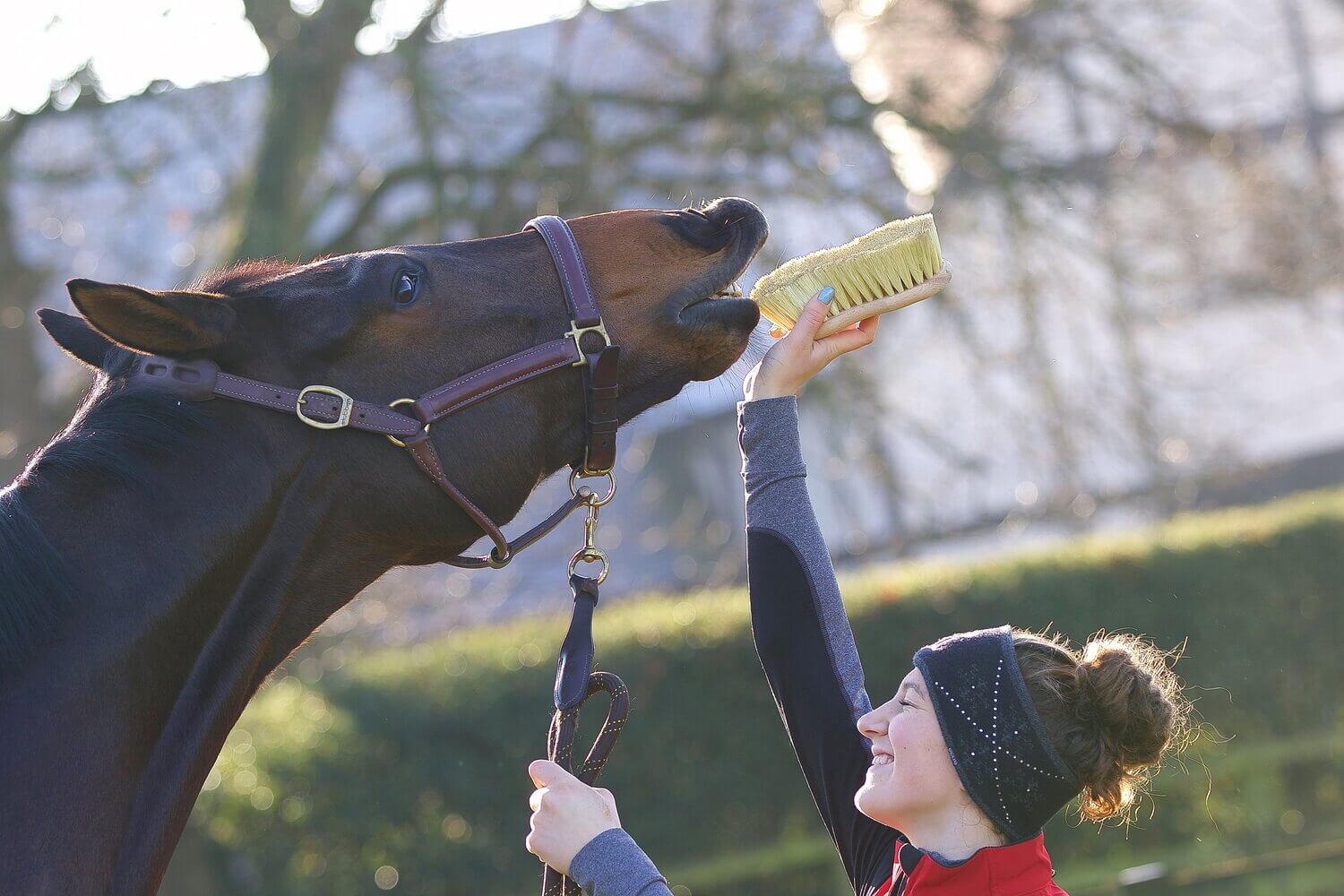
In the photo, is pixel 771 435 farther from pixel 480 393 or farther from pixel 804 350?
pixel 480 393

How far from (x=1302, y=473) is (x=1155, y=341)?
6693 millimetres

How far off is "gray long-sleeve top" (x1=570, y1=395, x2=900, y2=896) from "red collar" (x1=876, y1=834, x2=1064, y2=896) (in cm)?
38

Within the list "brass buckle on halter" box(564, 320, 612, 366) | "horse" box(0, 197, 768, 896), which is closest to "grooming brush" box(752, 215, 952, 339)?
"horse" box(0, 197, 768, 896)

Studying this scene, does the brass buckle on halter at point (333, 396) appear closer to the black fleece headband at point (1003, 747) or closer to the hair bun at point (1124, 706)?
the black fleece headband at point (1003, 747)

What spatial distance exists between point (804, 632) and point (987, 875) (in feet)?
2.12

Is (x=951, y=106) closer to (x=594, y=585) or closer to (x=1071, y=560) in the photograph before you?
(x=1071, y=560)

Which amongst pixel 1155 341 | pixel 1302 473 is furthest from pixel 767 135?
pixel 1302 473

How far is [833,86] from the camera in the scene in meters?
8.99

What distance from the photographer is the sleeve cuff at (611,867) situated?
199 cm

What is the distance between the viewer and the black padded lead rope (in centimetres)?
224

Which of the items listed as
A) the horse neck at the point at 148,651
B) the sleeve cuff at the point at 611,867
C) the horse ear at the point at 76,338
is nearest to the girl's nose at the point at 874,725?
the sleeve cuff at the point at 611,867

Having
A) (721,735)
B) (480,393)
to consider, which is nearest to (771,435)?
(480,393)

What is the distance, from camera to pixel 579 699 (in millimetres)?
2279

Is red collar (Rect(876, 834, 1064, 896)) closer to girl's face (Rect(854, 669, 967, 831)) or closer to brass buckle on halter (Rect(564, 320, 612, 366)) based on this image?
girl's face (Rect(854, 669, 967, 831))
